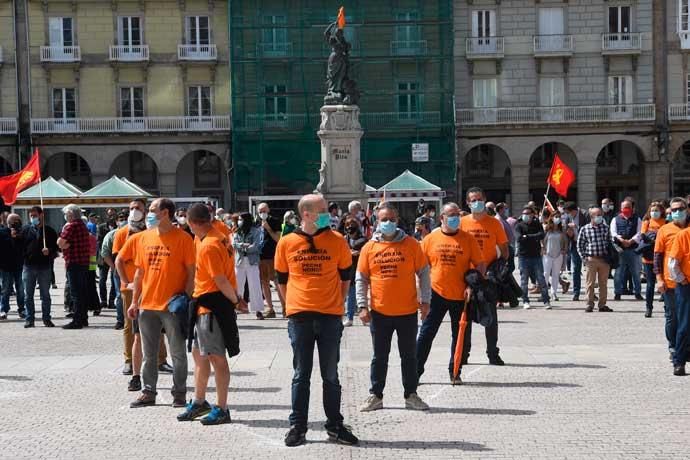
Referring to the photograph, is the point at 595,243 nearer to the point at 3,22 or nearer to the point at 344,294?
the point at 344,294

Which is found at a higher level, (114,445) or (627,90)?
(627,90)

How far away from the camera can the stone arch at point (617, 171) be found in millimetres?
48688

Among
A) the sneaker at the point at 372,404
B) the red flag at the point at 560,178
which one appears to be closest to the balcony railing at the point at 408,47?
the red flag at the point at 560,178

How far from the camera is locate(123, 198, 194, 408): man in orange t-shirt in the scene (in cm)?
979

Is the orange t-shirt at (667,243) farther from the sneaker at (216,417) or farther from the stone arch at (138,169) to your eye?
the stone arch at (138,169)

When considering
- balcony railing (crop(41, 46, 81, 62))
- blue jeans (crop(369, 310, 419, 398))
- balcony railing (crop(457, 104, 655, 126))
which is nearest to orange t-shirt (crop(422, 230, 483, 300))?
blue jeans (crop(369, 310, 419, 398))

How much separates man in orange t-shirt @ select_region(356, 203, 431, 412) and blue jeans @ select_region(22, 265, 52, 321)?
914cm

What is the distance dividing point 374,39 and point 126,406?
37.9m

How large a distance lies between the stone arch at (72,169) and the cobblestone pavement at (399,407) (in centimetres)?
3450

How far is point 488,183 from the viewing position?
4891cm

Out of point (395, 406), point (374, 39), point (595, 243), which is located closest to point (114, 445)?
point (395, 406)

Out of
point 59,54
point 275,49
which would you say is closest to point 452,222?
point 275,49

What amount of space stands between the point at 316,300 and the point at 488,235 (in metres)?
4.24

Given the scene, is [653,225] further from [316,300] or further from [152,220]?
[316,300]
